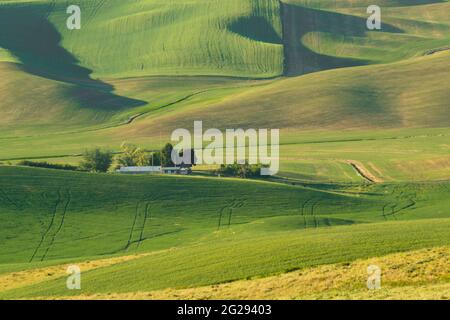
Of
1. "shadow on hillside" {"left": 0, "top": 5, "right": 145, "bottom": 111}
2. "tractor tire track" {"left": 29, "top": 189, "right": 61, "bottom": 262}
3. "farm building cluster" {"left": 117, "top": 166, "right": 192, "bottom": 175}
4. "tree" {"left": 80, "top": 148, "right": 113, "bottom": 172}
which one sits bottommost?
"tractor tire track" {"left": 29, "top": 189, "right": 61, "bottom": 262}

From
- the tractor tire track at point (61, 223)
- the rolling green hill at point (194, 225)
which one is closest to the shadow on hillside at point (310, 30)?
the rolling green hill at point (194, 225)

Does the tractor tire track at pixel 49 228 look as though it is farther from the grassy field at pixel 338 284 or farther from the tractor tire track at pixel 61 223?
the grassy field at pixel 338 284

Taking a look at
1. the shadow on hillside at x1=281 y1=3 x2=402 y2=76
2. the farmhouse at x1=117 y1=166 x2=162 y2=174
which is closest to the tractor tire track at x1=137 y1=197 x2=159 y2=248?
the farmhouse at x1=117 y1=166 x2=162 y2=174

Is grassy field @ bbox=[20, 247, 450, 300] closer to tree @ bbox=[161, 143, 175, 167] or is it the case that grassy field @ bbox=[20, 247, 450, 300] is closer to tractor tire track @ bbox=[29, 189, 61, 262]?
tractor tire track @ bbox=[29, 189, 61, 262]

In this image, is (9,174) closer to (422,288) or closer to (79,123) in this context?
(422,288)

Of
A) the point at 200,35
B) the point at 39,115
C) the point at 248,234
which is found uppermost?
the point at 200,35

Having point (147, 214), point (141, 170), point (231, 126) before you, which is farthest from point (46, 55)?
point (147, 214)

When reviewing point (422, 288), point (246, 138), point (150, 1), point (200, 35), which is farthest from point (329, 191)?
point (150, 1)
